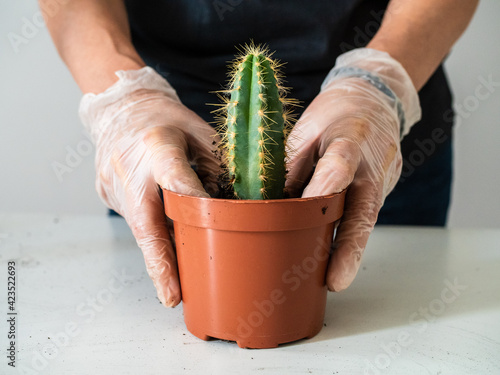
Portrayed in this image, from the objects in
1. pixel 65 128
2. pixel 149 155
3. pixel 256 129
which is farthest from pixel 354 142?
pixel 65 128

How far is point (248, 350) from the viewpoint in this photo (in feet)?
1.86

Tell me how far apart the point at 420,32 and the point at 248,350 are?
67 cm

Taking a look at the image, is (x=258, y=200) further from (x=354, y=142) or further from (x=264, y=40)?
(x=264, y=40)

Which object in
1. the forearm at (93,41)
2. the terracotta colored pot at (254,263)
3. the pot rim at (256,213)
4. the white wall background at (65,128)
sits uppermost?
the forearm at (93,41)

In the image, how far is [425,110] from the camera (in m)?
1.14

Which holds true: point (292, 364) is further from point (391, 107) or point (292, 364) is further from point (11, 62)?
point (11, 62)

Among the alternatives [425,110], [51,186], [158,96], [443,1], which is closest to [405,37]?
[443,1]

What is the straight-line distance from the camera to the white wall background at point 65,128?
1.69 metres

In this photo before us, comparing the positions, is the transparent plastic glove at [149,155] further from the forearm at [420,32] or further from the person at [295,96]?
the forearm at [420,32]

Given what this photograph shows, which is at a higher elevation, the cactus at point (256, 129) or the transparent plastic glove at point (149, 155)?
the cactus at point (256, 129)

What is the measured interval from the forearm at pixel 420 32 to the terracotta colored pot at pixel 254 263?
43cm

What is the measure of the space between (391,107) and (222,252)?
16.6 inches

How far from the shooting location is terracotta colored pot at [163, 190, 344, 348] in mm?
521

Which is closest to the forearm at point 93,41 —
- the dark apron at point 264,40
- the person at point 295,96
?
the person at point 295,96
